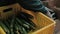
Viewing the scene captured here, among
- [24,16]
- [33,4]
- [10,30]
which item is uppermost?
[33,4]

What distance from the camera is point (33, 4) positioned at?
1037mm

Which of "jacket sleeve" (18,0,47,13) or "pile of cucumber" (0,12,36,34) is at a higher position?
"jacket sleeve" (18,0,47,13)

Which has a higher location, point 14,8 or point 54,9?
point 54,9

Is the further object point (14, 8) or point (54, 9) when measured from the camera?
point (54, 9)

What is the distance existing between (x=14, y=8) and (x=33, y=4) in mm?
196

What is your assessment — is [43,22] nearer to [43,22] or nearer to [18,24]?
[43,22]

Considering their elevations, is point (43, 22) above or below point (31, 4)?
below

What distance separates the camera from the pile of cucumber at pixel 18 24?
93 centimetres

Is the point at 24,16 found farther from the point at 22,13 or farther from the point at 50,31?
the point at 50,31

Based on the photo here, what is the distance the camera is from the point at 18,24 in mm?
1003

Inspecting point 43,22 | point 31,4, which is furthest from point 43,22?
point 31,4

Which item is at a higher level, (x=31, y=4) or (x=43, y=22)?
(x=31, y=4)

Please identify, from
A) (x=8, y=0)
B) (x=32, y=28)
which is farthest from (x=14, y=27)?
(x=8, y=0)

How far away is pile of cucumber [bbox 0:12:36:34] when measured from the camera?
933 millimetres
